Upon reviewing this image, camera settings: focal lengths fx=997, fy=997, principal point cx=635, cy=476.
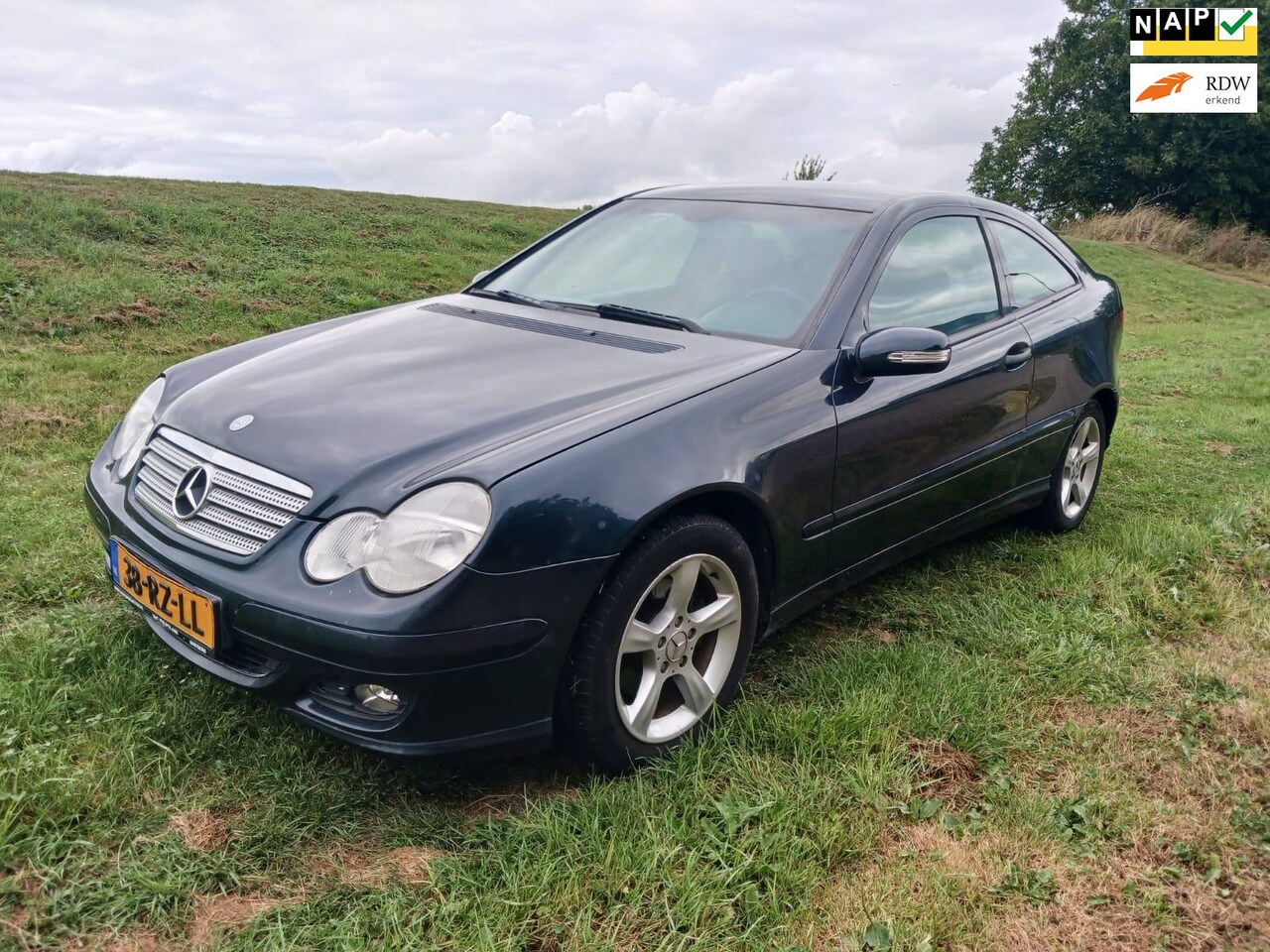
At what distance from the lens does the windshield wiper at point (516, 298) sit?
3.43 meters

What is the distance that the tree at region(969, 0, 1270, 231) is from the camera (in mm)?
27188

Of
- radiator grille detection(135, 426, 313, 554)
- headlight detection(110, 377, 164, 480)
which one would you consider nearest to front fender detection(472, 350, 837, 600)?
radiator grille detection(135, 426, 313, 554)

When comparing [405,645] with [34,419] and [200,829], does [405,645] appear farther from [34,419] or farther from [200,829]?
[34,419]

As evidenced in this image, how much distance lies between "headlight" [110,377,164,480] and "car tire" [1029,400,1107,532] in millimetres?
3394

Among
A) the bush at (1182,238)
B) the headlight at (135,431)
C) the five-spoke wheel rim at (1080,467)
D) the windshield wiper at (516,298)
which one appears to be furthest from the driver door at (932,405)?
the bush at (1182,238)

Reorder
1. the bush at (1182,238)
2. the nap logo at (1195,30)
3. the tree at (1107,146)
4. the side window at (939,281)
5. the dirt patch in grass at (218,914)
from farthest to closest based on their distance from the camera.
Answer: the tree at (1107,146)
the nap logo at (1195,30)
the bush at (1182,238)
the side window at (939,281)
the dirt patch in grass at (218,914)

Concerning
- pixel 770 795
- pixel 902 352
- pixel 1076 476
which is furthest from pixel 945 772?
pixel 1076 476

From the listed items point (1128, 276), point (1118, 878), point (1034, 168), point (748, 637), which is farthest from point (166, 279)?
point (1034, 168)

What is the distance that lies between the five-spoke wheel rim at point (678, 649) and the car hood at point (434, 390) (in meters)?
0.44

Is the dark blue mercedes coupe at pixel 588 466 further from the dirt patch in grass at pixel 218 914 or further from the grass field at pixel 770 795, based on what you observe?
the dirt patch in grass at pixel 218 914

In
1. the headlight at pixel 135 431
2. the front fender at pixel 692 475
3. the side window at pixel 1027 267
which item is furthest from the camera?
the side window at pixel 1027 267

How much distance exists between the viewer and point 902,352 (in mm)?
2830

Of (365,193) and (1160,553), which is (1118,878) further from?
(365,193)

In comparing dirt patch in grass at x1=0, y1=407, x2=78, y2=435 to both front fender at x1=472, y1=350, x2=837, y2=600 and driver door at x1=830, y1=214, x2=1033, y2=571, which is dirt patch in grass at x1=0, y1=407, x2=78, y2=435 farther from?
driver door at x1=830, y1=214, x2=1033, y2=571
